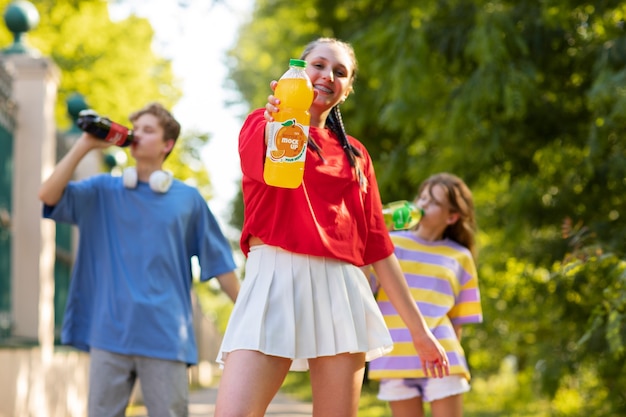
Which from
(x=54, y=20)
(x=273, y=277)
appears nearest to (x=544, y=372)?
(x=273, y=277)

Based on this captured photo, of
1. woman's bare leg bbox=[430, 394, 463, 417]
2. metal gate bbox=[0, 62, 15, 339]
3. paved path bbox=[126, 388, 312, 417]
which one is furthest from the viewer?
paved path bbox=[126, 388, 312, 417]

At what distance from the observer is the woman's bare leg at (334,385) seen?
149 inches

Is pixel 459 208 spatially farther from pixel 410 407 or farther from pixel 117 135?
pixel 117 135

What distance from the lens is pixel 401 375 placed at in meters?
5.82

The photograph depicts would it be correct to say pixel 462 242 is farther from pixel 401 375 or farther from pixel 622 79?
pixel 622 79

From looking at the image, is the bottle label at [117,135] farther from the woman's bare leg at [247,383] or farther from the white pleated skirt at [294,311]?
the woman's bare leg at [247,383]

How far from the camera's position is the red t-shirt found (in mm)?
3748

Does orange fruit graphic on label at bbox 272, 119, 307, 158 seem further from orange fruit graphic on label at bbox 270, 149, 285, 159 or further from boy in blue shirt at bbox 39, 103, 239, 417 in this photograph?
boy in blue shirt at bbox 39, 103, 239, 417

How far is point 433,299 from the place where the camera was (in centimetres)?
598

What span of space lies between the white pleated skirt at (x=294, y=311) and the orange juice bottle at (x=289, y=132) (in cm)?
35

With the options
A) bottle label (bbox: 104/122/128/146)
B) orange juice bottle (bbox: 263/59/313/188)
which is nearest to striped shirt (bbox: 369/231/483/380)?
bottle label (bbox: 104/122/128/146)

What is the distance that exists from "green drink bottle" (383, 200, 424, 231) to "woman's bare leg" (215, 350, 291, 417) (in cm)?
235

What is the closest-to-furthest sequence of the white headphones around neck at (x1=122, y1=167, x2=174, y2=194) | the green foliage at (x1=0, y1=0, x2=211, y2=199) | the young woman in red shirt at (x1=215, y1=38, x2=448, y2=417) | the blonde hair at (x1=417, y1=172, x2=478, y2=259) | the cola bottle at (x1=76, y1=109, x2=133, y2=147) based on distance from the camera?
the young woman in red shirt at (x1=215, y1=38, x2=448, y2=417) < the cola bottle at (x1=76, y1=109, x2=133, y2=147) < the white headphones around neck at (x1=122, y1=167, x2=174, y2=194) < the blonde hair at (x1=417, y1=172, x2=478, y2=259) < the green foliage at (x1=0, y1=0, x2=211, y2=199)

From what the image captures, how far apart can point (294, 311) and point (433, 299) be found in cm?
232
